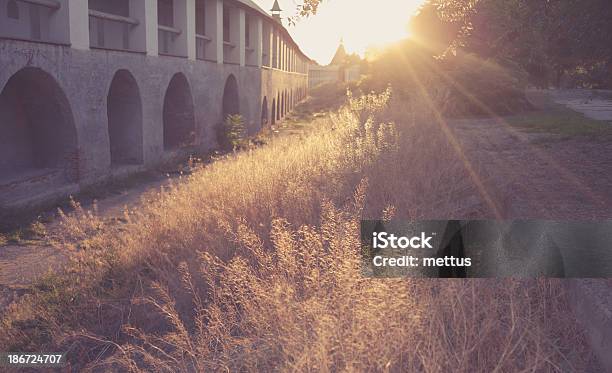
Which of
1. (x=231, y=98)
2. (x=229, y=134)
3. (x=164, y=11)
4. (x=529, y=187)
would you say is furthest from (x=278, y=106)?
(x=529, y=187)

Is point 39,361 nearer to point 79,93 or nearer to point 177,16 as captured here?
point 79,93

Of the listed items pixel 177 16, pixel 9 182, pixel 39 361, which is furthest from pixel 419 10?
pixel 39 361

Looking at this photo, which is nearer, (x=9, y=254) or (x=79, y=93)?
(x=9, y=254)

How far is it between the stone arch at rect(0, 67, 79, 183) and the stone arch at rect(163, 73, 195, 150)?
14.7 ft

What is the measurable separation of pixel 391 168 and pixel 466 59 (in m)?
16.7

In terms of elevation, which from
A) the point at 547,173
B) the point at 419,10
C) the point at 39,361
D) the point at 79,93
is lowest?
the point at 39,361

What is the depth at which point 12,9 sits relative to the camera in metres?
10.2

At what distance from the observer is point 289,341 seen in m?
2.96

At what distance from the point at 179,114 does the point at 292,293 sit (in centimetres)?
1221

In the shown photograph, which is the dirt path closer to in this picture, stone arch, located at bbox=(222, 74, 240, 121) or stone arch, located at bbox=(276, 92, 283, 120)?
stone arch, located at bbox=(222, 74, 240, 121)

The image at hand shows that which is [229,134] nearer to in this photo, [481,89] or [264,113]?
[264,113]

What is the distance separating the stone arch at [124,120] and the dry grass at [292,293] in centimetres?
475

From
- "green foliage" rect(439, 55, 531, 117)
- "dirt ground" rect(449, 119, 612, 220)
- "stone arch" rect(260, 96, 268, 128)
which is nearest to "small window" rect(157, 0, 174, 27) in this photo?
"stone arch" rect(260, 96, 268, 128)

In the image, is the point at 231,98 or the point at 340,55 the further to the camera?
the point at 340,55
